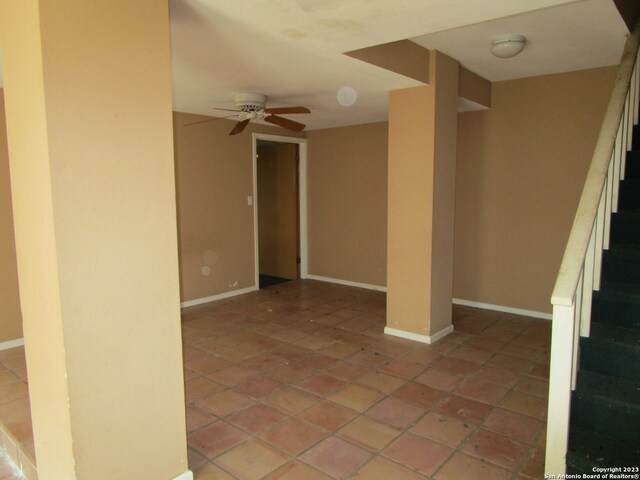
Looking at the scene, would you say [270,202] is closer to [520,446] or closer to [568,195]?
[568,195]

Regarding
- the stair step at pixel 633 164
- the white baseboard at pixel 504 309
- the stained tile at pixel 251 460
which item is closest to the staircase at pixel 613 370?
the stair step at pixel 633 164

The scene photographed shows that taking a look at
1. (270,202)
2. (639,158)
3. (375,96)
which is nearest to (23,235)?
(375,96)

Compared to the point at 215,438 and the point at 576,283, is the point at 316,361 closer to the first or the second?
the point at 215,438

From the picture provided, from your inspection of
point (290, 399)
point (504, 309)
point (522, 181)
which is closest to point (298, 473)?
point (290, 399)

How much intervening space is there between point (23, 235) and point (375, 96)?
10.4 ft

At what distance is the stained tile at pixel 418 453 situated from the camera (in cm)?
213

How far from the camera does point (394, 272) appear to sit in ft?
12.7

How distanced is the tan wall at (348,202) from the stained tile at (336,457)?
11.4 ft

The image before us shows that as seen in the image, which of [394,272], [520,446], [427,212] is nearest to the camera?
[520,446]

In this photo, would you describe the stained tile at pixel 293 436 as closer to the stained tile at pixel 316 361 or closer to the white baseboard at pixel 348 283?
the stained tile at pixel 316 361

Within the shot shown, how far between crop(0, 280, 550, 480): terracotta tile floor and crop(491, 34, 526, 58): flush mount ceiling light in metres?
2.33

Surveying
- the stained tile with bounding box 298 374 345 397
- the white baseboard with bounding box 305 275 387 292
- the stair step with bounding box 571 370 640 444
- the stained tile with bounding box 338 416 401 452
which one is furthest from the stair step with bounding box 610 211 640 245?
the white baseboard with bounding box 305 275 387 292

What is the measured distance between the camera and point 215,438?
2381 mm

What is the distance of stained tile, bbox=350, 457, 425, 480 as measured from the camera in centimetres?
204
